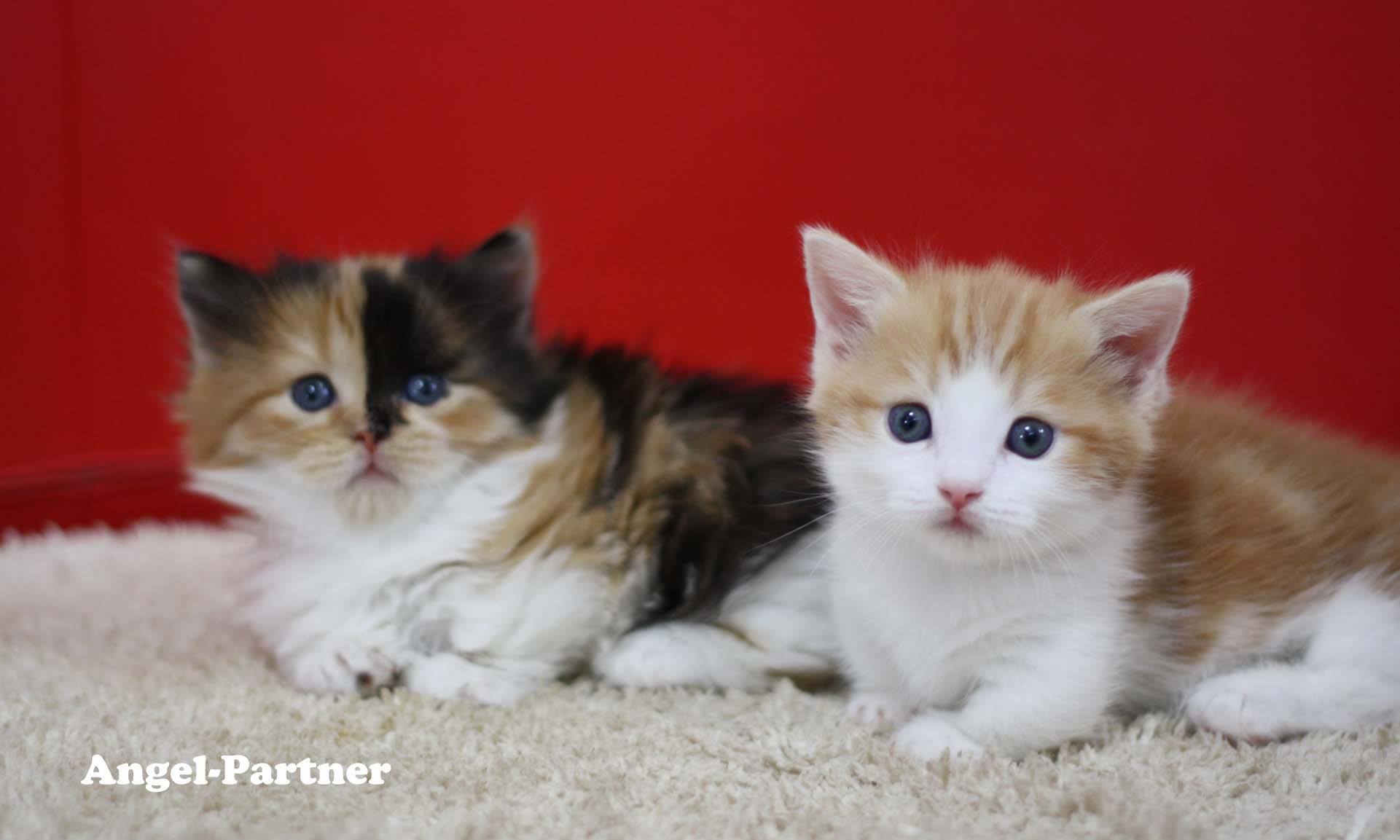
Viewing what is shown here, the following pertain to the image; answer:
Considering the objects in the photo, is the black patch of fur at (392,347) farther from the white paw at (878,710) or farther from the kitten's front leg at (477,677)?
the white paw at (878,710)

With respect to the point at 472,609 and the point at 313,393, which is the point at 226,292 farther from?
the point at 472,609

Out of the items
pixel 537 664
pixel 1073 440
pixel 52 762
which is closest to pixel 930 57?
pixel 1073 440

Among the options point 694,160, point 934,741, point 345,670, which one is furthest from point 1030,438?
point 694,160

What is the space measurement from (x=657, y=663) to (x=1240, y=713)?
73 centimetres

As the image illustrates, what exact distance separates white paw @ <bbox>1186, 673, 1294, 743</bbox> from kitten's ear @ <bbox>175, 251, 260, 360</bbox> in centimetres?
135

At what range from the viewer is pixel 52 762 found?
127 centimetres

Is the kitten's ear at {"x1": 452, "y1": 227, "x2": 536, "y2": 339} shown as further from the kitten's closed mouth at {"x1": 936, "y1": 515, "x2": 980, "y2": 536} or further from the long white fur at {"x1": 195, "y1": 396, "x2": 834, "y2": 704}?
the kitten's closed mouth at {"x1": 936, "y1": 515, "x2": 980, "y2": 536}

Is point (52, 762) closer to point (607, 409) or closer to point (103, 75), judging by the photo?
point (607, 409)

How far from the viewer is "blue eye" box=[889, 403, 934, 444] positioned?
125 cm

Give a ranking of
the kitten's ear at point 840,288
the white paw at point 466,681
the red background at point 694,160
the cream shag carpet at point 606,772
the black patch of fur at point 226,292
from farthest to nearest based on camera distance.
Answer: the red background at point 694,160
the black patch of fur at point 226,292
the white paw at point 466,681
the kitten's ear at point 840,288
the cream shag carpet at point 606,772

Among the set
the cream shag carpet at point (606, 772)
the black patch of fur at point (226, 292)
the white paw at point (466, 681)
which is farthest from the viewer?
the black patch of fur at point (226, 292)

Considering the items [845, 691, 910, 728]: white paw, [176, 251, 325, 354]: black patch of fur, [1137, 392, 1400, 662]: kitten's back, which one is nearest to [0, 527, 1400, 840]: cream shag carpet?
[845, 691, 910, 728]: white paw

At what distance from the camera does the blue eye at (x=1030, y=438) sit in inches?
48.1

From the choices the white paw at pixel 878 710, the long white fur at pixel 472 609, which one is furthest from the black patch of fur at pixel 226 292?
the white paw at pixel 878 710
